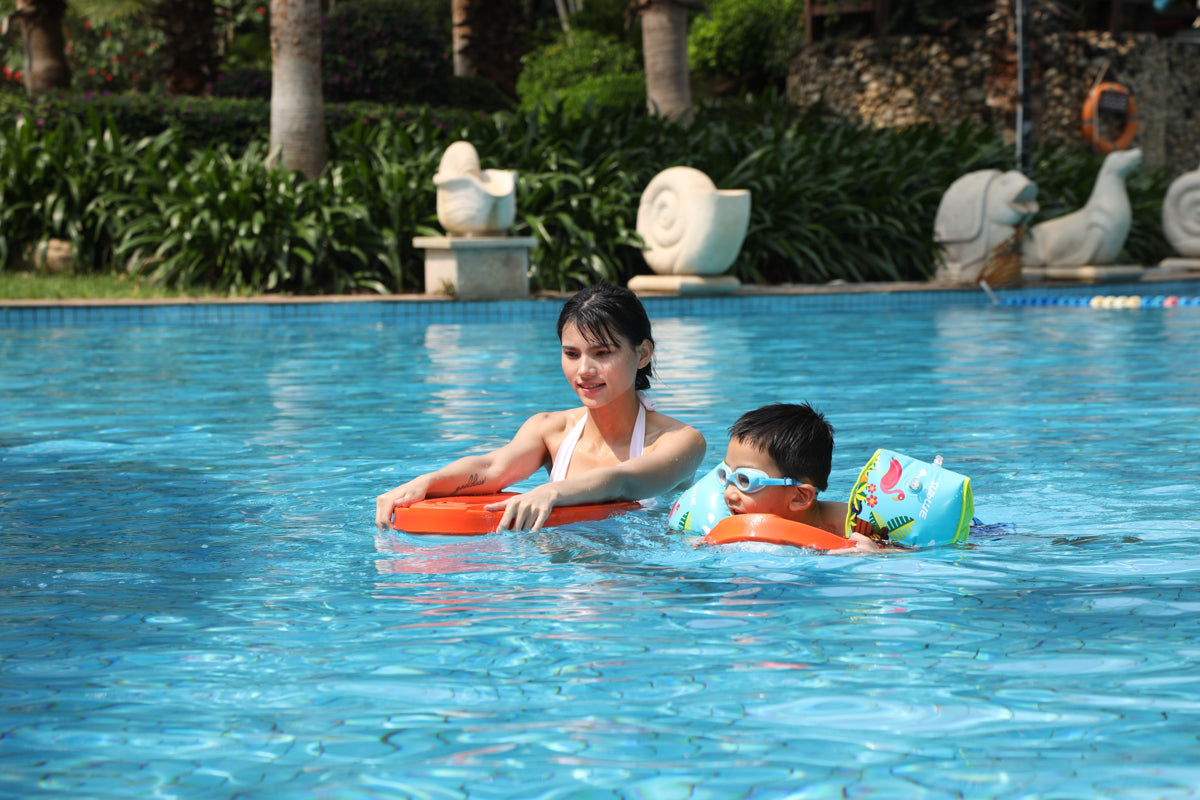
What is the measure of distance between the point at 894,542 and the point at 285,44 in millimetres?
11950

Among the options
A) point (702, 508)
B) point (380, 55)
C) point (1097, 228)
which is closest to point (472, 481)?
point (702, 508)

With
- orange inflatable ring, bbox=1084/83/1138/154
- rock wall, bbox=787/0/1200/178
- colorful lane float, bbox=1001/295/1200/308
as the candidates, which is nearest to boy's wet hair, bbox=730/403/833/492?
colorful lane float, bbox=1001/295/1200/308

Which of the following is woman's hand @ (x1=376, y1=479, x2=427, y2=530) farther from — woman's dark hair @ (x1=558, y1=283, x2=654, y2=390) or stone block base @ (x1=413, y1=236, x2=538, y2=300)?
stone block base @ (x1=413, y1=236, x2=538, y2=300)

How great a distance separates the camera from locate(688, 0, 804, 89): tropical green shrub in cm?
2931

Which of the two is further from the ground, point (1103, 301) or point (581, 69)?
point (581, 69)

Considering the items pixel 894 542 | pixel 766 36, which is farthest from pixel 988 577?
pixel 766 36

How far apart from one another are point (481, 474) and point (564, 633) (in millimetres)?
1398

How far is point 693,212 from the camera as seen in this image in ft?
45.7

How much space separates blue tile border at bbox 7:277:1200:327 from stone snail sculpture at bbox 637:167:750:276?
41 centimetres

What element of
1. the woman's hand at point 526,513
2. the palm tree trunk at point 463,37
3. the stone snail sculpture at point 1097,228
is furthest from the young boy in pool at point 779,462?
the palm tree trunk at point 463,37

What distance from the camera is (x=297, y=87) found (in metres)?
14.7

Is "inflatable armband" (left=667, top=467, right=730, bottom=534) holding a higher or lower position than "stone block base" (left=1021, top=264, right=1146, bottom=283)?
lower

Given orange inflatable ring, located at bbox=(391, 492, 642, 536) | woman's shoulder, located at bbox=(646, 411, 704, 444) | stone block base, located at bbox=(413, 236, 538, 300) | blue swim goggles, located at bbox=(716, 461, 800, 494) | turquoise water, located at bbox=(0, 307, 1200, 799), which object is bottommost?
turquoise water, located at bbox=(0, 307, 1200, 799)

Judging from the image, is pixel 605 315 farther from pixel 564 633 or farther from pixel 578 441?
pixel 564 633
